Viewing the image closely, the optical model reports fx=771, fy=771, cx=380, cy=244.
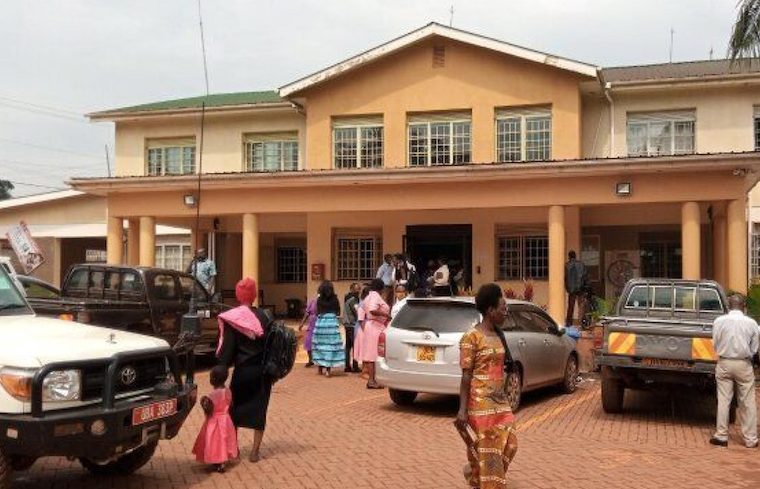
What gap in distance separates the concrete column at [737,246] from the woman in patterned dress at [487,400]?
38.2ft

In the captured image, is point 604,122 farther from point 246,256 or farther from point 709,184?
point 246,256

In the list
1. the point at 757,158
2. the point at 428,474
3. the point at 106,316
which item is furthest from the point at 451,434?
the point at 757,158

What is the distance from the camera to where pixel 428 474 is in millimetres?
7121

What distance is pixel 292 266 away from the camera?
24531mm

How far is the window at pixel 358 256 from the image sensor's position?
2111cm

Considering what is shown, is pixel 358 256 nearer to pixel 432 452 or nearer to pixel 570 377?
pixel 570 377

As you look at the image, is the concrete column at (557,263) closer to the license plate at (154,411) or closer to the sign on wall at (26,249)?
the sign on wall at (26,249)

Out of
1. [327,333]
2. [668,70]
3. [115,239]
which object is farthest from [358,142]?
[668,70]

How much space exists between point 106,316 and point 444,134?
10.6m

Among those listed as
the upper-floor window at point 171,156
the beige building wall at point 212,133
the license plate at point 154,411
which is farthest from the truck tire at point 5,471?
the upper-floor window at point 171,156

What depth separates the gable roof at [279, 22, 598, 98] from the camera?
60.3 ft

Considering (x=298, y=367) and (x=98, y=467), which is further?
(x=298, y=367)

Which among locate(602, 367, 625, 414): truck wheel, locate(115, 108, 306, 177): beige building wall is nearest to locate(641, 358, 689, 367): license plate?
locate(602, 367, 625, 414): truck wheel

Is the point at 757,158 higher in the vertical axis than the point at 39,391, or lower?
higher
